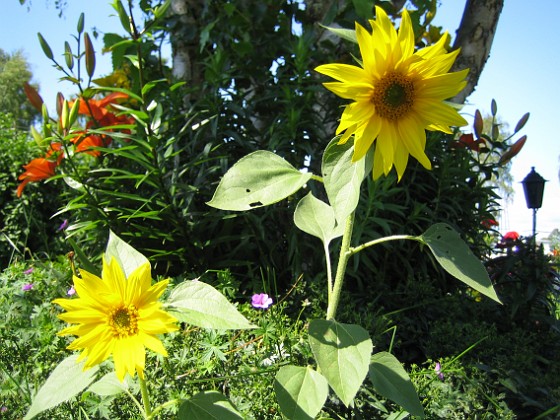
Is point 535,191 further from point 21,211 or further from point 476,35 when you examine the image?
point 21,211

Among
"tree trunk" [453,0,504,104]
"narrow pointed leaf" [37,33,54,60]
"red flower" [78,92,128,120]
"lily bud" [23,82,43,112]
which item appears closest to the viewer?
"narrow pointed leaf" [37,33,54,60]

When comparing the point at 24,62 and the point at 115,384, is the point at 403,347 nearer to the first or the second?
the point at 115,384

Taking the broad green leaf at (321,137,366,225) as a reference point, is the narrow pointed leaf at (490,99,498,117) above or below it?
above

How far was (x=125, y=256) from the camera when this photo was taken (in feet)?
3.46

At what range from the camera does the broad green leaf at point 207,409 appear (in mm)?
948

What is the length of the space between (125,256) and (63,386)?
0.27 m

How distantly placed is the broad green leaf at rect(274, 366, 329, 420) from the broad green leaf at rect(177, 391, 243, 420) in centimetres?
9

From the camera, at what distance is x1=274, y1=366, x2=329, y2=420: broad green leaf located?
915 mm

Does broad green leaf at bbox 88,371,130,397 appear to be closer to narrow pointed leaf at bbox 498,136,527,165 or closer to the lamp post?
narrow pointed leaf at bbox 498,136,527,165

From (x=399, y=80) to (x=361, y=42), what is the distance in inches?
4.2

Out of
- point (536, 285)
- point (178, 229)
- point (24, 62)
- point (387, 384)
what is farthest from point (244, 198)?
point (24, 62)

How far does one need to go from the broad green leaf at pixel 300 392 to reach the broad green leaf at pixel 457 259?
13.2 inches

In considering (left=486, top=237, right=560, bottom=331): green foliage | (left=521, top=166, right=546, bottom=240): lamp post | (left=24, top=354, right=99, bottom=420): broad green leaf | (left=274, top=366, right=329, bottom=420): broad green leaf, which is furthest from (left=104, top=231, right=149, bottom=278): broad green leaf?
(left=521, top=166, right=546, bottom=240): lamp post

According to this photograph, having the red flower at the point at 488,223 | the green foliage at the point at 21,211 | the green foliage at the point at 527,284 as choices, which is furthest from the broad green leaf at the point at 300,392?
the green foliage at the point at 21,211
